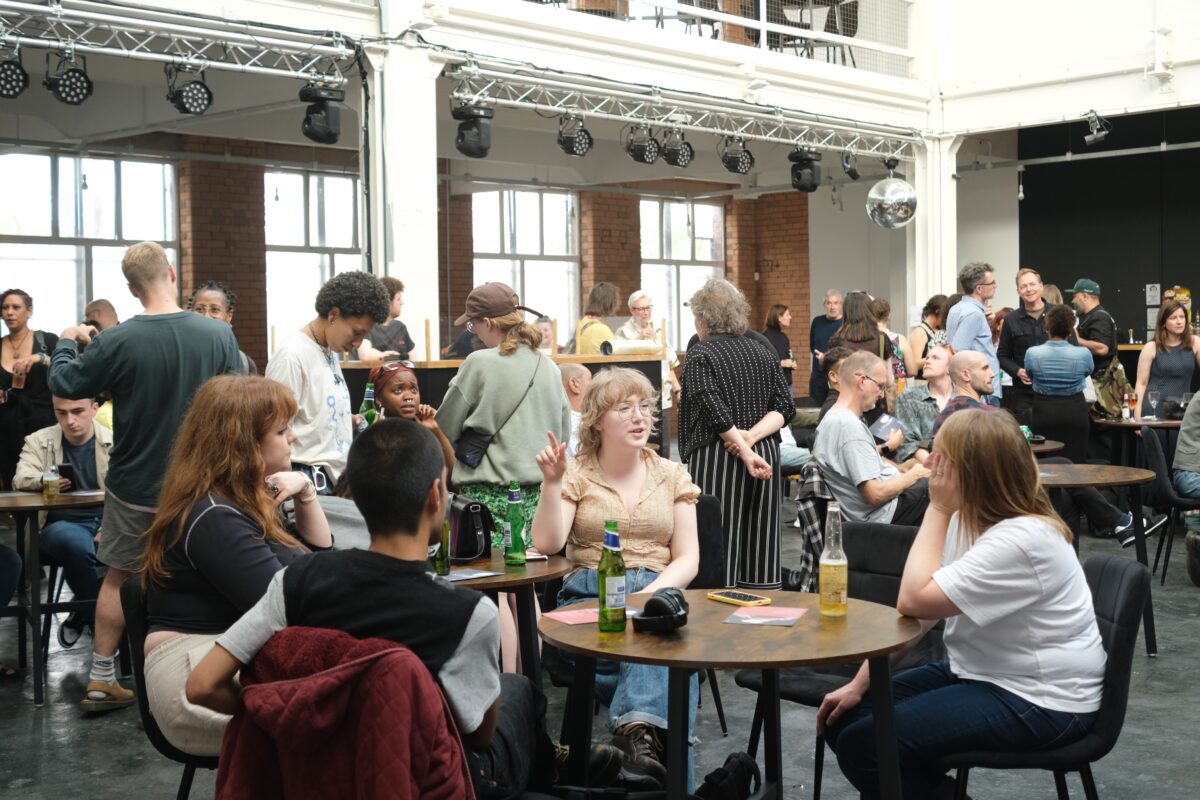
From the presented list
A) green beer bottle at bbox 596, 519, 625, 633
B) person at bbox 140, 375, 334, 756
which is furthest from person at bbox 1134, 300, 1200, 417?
person at bbox 140, 375, 334, 756

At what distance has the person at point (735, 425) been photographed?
519 cm

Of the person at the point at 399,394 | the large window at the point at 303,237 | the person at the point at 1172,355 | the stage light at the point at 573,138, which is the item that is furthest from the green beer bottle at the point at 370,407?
the large window at the point at 303,237

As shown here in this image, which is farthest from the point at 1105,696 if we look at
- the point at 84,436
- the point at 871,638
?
the point at 84,436

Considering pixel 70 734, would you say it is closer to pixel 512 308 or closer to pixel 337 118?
pixel 512 308

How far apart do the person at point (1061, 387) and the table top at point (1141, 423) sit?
291 mm

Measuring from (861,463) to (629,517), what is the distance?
137 cm

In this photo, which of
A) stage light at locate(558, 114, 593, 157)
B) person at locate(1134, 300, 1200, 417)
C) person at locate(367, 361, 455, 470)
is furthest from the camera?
stage light at locate(558, 114, 593, 157)

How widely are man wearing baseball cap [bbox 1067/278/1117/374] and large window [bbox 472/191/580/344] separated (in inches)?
302

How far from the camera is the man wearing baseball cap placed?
31.0 feet

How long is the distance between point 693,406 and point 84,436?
2.55 meters

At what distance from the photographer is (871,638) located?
106 inches

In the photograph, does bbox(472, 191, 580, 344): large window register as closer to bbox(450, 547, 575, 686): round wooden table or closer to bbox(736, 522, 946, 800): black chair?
bbox(450, 547, 575, 686): round wooden table

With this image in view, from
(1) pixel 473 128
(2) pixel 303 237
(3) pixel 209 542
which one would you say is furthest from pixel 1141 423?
(2) pixel 303 237

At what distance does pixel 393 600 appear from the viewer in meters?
2.12
